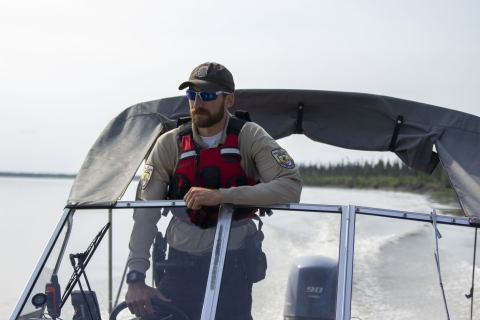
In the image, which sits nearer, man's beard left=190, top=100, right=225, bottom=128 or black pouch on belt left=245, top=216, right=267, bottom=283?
black pouch on belt left=245, top=216, right=267, bottom=283

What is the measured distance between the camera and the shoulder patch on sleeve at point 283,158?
2.99m

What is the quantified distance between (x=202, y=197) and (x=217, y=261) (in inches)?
11.3

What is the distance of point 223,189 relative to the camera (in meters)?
2.83

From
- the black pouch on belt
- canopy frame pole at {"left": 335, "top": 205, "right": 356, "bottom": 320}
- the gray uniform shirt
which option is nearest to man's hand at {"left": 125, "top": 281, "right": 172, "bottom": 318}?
the gray uniform shirt

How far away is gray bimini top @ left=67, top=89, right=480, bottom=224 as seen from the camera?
3436mm

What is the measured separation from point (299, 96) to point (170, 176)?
1285 mm

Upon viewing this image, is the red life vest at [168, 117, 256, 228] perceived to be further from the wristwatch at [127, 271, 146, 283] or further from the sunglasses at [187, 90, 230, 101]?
the wristwatch at [127, 271, 146, 283]

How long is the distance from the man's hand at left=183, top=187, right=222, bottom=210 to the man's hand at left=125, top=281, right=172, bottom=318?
0.40 metres

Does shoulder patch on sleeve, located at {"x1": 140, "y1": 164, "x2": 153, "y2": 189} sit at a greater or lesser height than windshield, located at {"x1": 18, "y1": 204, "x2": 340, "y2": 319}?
greater

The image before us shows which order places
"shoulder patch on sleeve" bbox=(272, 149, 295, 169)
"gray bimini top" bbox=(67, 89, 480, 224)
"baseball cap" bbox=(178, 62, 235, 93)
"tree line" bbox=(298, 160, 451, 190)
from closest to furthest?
"shoulder patch on sleeve" bbox=(272, 149, 295, 169)
"baseball cap" bbox=(178, 62, 235, 93)
"gray bimini top" bbox=(67, 89, 480, 224)
"tree line" bbox=(298, 160, 451, 190)

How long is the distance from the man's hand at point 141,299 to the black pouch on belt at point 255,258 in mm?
373

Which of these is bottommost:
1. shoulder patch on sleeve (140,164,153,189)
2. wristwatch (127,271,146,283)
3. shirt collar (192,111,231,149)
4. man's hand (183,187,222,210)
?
wristwatch (127,271,146,283)

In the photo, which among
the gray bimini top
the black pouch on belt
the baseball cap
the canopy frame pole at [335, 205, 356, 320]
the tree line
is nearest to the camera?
the canopy frame pole at [335, 205, 356, 320]

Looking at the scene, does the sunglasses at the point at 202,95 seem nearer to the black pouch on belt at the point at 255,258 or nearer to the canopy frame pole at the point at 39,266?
A: the black pouch on belt at the point at 255,258
